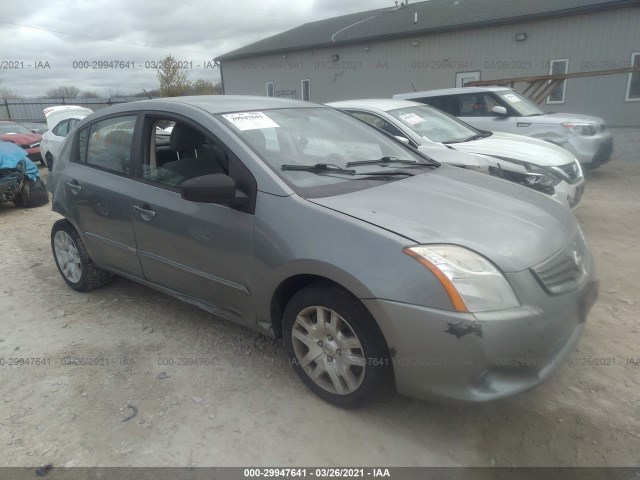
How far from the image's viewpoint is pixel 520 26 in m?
14.9

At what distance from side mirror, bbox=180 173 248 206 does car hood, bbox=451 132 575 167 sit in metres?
3.90

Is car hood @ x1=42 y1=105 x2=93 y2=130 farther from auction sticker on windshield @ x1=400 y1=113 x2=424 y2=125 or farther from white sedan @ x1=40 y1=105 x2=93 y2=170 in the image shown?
auction sticker on windshield @ x1=400 y1=113 x2=424 y2=125

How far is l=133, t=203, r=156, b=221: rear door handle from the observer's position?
3.12 m

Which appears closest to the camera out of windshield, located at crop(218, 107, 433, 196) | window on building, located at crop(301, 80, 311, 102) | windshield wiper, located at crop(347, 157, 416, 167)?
windshield, located at crop(218, 107, 433, 196)

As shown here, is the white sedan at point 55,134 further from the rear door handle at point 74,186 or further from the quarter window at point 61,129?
the rear door handle at point 74,186

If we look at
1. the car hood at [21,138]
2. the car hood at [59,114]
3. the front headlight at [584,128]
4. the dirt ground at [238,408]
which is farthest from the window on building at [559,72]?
the car hood at [21,138]

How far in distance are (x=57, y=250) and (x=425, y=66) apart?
15.7m

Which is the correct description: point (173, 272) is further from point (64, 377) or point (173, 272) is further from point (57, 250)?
point (57, 250)

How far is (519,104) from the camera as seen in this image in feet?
27.8

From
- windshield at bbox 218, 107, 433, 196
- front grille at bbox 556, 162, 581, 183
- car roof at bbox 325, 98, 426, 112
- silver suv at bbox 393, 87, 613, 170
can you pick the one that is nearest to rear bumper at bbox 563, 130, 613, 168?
silver suv at bbox 393, 87, 613, 170

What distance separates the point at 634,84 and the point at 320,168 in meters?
14.3

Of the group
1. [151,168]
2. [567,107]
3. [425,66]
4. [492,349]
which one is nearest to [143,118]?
[151,168]

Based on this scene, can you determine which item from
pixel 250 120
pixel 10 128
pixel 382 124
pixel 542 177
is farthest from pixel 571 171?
pixel 10 128

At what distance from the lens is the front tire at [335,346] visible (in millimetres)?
2275
